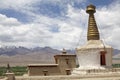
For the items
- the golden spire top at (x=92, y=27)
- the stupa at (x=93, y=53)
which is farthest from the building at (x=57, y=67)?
the golden spire top at (x=92, y=27)

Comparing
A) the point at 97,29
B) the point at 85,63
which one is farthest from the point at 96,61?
the point at 97,29

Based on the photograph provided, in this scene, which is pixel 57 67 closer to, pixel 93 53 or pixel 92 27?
pixel 93 53

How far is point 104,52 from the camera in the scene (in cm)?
2552

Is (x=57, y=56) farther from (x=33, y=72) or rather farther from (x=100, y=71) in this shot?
(x=100, y=71)

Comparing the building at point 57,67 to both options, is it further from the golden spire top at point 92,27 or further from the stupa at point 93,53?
the golden spire top at point 92,27

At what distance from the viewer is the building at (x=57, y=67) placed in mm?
30737

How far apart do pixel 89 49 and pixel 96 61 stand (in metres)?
1.44

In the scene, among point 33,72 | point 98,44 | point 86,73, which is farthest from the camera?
point 33,72

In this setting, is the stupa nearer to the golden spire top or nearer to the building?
the golden spire top

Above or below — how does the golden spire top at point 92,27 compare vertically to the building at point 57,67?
above

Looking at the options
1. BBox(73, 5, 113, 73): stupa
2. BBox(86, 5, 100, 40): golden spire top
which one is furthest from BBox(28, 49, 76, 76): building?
BBox(86, 5, 100, 40): golden spire top

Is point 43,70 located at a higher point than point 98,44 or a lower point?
lower

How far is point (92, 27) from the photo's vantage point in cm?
2706

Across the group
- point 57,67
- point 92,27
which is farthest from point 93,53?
point 57,67
